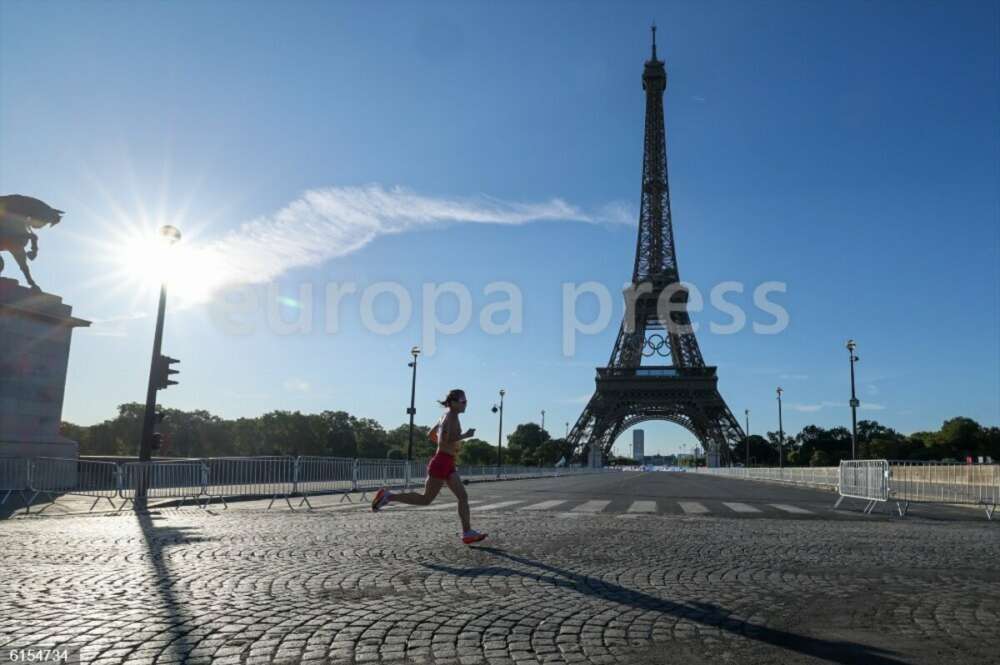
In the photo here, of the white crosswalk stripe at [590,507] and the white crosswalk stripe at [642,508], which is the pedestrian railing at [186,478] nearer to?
the white crosswalk stripe at [590,507]

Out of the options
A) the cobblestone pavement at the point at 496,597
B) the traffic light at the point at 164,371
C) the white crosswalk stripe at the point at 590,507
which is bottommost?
the white crosswalk stripe at the point at 590,507

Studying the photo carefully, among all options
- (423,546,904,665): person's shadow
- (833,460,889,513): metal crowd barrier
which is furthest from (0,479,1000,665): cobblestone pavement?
(833,460,889,513): metal crowd barrier

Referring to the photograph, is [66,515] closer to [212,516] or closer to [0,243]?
[212,516]

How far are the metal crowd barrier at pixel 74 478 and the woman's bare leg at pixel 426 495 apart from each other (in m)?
8.95

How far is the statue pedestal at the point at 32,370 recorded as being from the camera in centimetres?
1783

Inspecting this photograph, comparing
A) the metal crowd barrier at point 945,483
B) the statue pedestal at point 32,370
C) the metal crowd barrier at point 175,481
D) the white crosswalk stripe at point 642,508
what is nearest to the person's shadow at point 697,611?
the white crosswalk stripe at point 642,508

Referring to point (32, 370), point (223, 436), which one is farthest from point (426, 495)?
point (223, 436)

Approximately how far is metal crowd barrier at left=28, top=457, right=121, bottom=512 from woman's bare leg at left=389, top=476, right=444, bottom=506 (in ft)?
29.4

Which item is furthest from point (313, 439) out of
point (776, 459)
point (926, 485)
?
point (926, 485)

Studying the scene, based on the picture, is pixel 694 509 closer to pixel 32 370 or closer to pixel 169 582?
A: pixel 169 582

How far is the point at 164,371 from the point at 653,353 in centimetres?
6905

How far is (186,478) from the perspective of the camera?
15.7 metres

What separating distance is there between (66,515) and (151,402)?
4581mm

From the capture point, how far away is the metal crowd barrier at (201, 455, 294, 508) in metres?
16.6
